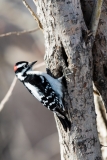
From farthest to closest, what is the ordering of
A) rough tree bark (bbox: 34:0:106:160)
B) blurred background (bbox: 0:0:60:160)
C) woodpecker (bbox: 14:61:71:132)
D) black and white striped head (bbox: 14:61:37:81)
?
blurred background (bbox: 0:0:60:160) → black and white striped head (bbox: 14:61:37:81) → woodpecker (bbox: 14:61:71:132) → rough tree bark (bbox: 34:0:106:160)

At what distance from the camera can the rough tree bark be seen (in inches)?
60.9

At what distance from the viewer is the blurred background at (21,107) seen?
292cm

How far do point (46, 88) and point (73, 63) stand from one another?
0.95 feet

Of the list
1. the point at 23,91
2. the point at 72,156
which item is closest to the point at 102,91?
the point at 72,156

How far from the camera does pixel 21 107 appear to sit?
3092mm

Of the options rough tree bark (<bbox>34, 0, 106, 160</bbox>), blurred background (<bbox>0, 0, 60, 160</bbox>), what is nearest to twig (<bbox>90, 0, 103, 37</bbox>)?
rough tree bark (<bbox>34, 0, 106, 160</bbox>)

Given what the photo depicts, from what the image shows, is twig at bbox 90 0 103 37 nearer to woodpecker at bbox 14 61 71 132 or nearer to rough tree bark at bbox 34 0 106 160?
rough tree bark at bbox 34 0 106 160

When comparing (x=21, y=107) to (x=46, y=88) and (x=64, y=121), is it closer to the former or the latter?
(x=46, y=88)

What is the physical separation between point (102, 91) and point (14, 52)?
1.37m

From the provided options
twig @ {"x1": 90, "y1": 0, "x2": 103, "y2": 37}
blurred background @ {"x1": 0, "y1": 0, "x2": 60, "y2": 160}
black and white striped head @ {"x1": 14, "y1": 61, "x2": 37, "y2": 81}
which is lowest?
blurred background @ {"x1": 0, "y1": 0, "x2": 60, "y2": 160}

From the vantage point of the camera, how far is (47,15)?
1569mm

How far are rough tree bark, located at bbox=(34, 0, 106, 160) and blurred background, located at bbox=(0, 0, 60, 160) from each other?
1241 millimetres

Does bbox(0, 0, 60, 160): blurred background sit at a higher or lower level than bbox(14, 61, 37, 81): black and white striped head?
lower

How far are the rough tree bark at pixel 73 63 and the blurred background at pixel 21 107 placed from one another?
4.07ft
